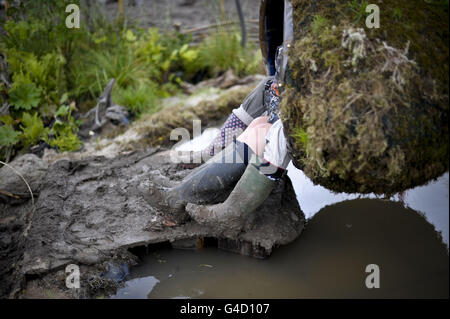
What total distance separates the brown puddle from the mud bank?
10cm

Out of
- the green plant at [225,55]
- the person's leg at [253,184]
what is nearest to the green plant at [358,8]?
the person's leg at [253,184]

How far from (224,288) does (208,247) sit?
1.20ft

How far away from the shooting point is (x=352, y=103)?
1.78m

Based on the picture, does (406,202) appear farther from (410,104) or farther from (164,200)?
(164,200)

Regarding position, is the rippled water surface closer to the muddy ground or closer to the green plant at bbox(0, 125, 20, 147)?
the muddy ground

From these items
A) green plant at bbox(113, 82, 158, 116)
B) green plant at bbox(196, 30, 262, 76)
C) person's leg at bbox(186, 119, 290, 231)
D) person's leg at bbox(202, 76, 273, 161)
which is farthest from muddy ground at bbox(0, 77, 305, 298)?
green plant at bbox(196, 30, 262, 76)

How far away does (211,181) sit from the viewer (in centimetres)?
247

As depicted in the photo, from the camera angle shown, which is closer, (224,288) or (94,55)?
(224,288)

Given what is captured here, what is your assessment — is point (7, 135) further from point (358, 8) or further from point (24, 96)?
point (358, 8)

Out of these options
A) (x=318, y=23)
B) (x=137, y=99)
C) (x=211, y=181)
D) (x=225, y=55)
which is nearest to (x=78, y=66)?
(x=137, y=99)

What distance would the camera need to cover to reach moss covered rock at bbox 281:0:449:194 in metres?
1.75

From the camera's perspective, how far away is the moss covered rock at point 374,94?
1749 millimetres

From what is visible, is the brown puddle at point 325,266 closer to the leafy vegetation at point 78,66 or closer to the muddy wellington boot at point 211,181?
the muddy wellington boot at point 211,181
